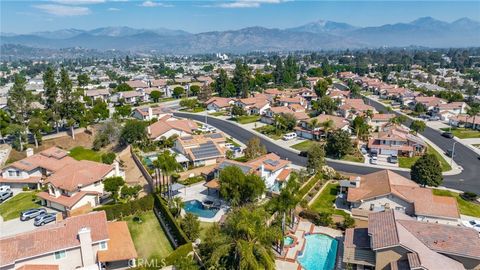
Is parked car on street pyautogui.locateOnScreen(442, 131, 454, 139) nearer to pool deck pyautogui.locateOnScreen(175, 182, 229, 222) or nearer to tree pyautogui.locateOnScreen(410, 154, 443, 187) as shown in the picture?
tree pyautogui.locateOnScreen(410, 154, 443, 187)

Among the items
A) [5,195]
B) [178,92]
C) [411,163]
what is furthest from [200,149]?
[178,92]

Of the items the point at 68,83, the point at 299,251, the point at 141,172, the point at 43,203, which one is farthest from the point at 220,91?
the point at 299,251

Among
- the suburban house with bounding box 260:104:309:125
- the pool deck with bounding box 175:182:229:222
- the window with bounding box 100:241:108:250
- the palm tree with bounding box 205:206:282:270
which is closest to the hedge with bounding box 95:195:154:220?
the pool deck with bounding box 175:182:229:222

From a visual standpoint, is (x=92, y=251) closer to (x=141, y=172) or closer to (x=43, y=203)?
(x=43, y=203)

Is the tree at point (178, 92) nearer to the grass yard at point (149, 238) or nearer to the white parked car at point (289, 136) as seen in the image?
the white parked car at point (289, 136)

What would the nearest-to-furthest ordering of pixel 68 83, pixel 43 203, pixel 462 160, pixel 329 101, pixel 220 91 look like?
pixel 43 203, pixel 462 160, pixel 68 83, pixel 329 101, pixel 220 91

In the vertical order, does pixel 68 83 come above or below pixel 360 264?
above
